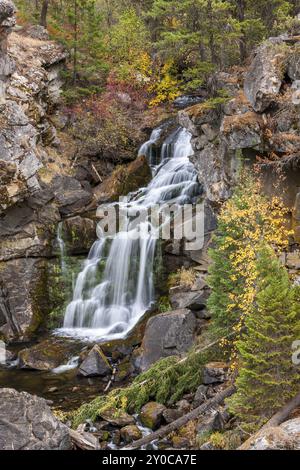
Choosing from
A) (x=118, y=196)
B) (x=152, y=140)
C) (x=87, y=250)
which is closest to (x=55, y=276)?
(x=87, y=250)

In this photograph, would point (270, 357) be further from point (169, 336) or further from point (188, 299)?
point (188, 299)

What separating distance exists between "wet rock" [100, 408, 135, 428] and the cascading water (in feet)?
19.3

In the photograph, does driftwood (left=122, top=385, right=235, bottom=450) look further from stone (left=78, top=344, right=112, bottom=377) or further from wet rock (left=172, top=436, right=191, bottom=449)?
stone (left=78, top=344, right=112, bottom=377)

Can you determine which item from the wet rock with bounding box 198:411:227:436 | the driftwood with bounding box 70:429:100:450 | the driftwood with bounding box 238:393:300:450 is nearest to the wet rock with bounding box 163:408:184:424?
the wet rock with bounding box 198:411:227:436

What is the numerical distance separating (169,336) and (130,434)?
13.7 feet

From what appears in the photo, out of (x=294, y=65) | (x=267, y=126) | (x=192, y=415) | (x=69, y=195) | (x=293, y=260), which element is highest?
(x=294, y=65)

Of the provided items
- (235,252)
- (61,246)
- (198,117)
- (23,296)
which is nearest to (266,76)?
(198,117)

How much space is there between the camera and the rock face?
32.3 feet

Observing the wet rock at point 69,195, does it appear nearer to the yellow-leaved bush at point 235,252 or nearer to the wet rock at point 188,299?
the wet rock at point 188,299

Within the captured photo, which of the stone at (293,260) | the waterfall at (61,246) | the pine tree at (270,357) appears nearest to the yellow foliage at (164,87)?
the waterfall at (61,246)

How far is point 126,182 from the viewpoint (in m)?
24.2

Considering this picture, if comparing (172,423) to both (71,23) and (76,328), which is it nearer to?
(76,328)

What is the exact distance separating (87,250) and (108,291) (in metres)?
2.47

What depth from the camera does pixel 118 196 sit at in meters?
24.0
